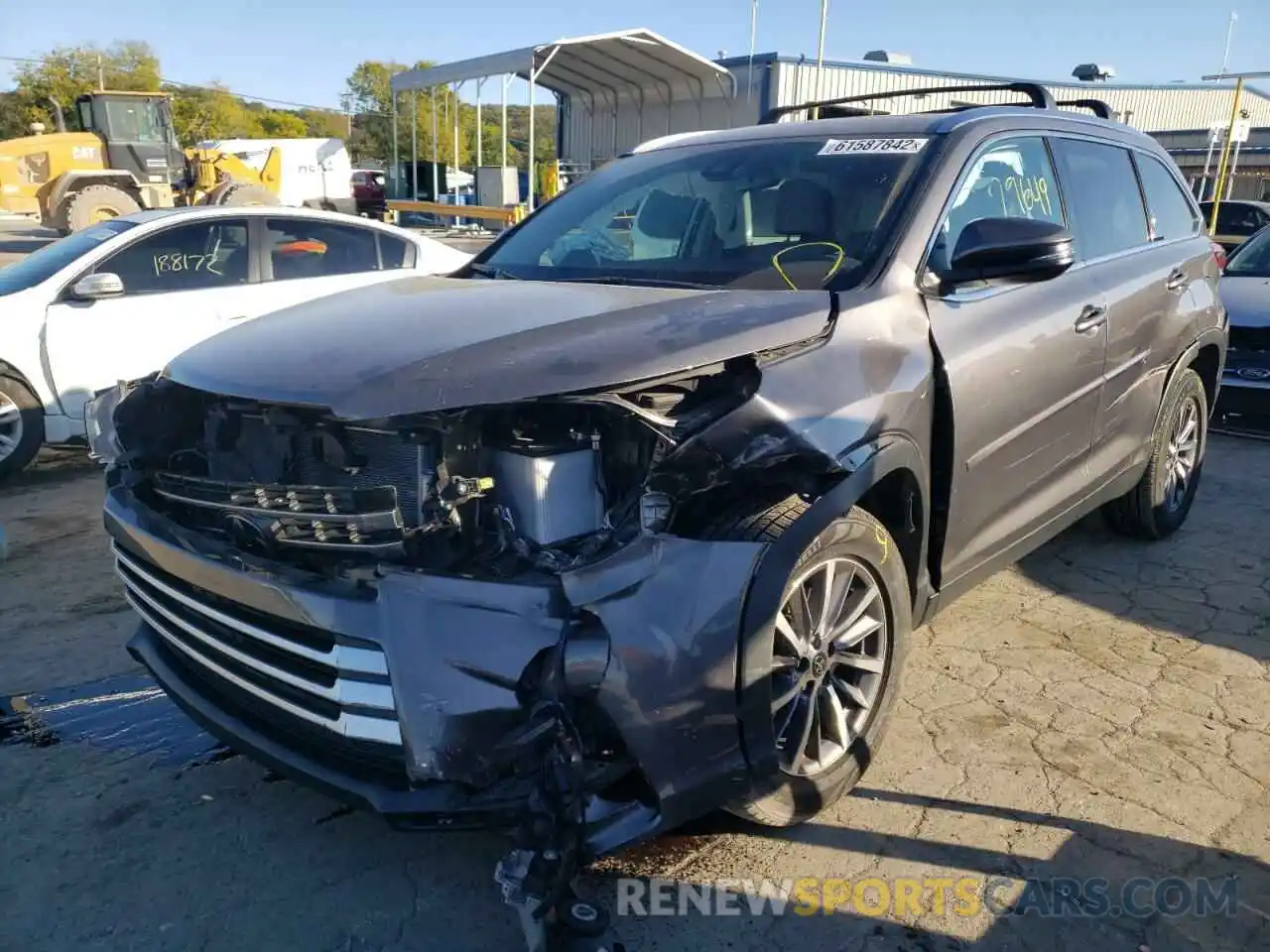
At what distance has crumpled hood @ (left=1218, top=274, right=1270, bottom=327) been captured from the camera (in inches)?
272

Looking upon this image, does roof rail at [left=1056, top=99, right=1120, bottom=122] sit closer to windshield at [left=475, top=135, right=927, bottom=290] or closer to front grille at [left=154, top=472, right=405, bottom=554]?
windshield at [left=475, top=135, right=927, bottom=290]

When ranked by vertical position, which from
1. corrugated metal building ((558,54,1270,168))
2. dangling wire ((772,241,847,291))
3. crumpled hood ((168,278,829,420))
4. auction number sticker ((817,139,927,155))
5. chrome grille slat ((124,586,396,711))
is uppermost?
corrugated metal building ((558,54,1270,168))

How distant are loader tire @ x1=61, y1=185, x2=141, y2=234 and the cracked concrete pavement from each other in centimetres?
1862

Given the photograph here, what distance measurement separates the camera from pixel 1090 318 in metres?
3.55

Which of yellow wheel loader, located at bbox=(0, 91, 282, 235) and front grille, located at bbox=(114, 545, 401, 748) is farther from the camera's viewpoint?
yellow wheel loader, located at bbox=(0, 91, 282, 235)

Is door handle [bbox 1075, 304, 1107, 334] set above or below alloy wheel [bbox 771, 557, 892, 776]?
above

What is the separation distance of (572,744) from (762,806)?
72cm

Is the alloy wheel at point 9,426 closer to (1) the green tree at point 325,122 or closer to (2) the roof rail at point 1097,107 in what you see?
(2) the roof rail at point 1097,107

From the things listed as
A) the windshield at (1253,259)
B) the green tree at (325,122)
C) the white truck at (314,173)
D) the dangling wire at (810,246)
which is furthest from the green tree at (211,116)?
the dangling wire at (810,246)

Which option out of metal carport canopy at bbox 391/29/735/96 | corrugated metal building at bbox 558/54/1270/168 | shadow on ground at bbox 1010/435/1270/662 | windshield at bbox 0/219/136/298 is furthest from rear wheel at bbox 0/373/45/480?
corrugated metal building at bbox 558/54/1270/168

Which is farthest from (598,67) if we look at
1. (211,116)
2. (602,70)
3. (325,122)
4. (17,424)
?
(325,122)

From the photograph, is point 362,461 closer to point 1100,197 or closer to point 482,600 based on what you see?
point 482,600

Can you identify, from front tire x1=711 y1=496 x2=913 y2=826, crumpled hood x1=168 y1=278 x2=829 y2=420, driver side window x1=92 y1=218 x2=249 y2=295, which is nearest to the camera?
crumpled hood x1=168 y1=278 x2=829 y2=420

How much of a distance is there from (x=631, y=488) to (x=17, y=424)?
536 centimetres
